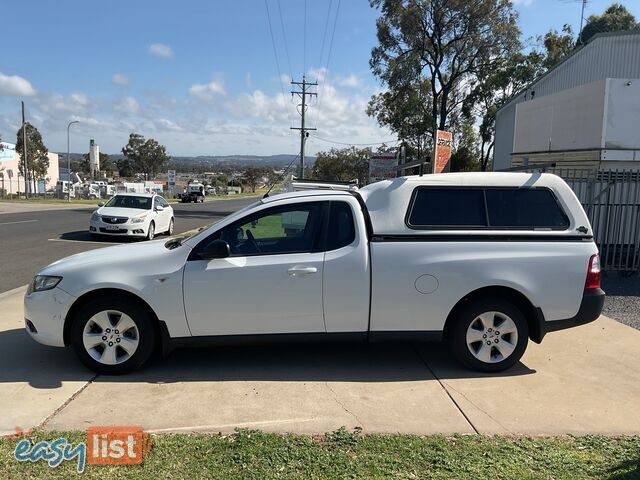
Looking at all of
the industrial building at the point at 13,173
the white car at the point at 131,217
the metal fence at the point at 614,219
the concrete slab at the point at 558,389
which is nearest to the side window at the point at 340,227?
the concrete slab at the point at 558,389

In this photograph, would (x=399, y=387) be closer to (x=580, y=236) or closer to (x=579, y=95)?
(x=580, y=236)

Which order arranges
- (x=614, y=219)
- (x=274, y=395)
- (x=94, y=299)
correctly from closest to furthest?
(x=274, y=395), (x=94, y=299), (x=614, y=219)

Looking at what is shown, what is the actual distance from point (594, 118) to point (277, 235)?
10.6 metres

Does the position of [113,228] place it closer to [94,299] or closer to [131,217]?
[131,217]

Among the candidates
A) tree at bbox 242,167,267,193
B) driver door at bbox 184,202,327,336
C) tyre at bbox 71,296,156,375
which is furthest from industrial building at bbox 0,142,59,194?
driver door at bbox 184,202,327,336

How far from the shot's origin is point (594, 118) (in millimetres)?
12773

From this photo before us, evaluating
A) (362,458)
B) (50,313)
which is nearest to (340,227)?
(362,458)

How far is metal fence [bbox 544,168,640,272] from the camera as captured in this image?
9938mm

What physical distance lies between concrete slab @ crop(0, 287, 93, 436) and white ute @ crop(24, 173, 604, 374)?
288 millimetres

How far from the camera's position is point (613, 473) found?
10.8 feet

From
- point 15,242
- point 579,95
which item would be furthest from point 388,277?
point 15,242

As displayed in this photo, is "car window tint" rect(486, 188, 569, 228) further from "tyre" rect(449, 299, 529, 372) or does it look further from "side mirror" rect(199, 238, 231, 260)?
Answer: "side mirror" rect(199, 238, 231, 260)

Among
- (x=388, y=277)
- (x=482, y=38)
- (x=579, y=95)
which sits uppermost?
(x=482, y=38)

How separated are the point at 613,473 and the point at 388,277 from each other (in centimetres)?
225
